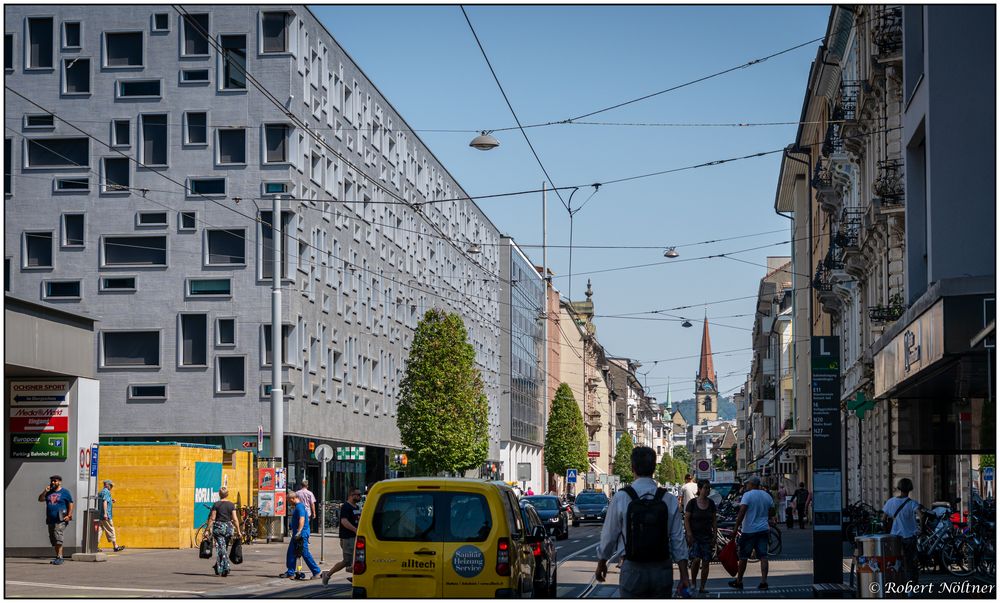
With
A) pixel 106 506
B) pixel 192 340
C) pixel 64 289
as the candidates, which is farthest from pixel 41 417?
pixel 64 289

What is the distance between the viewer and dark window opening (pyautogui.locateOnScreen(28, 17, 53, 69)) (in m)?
52.2

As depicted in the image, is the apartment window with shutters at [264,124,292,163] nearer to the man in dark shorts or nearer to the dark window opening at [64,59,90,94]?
the dark window opening at [64,59,90,94]

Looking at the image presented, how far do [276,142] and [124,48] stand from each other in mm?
6693

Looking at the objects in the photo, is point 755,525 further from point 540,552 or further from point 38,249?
point 38,249

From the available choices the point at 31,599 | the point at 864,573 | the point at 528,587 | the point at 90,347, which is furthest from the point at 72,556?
the point at 864,573

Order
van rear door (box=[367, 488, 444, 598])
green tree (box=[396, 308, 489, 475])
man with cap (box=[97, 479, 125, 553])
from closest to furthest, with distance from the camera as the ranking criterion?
1. van rear door (box=[367, 488, 444, 598])
2. man with cap (box=[97, 479, 125, 553])
3. green tree (box=[396, 308, 489, 475])

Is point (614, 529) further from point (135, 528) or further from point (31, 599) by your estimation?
point (135, 528)

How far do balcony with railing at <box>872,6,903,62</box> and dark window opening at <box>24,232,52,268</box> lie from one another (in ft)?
107

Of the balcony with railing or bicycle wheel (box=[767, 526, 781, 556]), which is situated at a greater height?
the balcony with railing

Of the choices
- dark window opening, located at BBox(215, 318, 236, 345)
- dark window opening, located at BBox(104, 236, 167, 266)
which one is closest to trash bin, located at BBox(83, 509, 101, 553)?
dark window opening, located at BBox(215, 318, 236, 345)

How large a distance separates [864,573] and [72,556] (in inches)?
713

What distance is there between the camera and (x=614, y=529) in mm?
10695

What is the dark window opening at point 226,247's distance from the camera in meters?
52.1

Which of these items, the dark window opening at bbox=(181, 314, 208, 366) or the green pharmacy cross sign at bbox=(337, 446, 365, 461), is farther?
the dark window opening at bbox=(181, 314, 208, 366)
